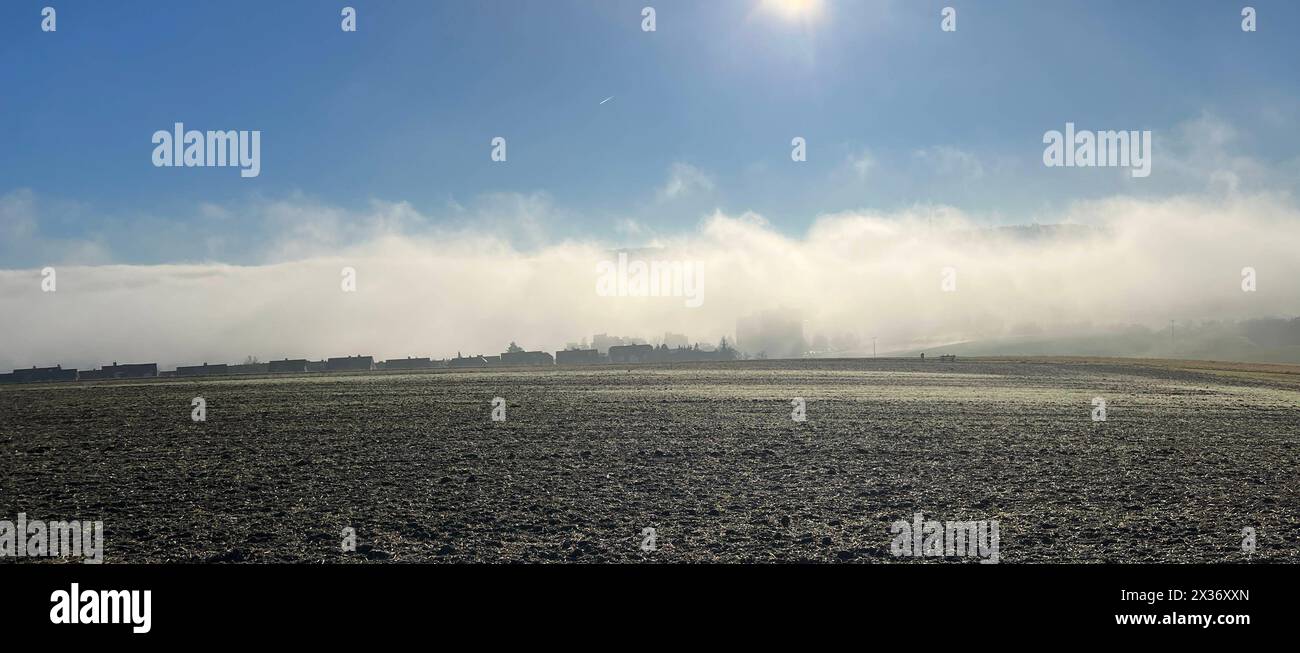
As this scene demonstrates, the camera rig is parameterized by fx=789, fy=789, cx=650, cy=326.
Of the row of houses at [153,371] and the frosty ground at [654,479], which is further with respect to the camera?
the row of houses at [153,371]

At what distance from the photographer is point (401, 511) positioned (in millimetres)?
15328

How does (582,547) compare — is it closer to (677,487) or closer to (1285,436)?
(677,487)

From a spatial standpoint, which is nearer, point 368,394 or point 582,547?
point 582,547

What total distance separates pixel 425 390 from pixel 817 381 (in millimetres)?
25499

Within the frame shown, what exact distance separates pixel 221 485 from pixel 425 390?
92.1ft

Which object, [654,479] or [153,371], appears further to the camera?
[153,371]

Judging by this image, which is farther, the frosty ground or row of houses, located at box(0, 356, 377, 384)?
row of houses, located at box(0, 356, 377, 384)

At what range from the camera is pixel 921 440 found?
2412 centimetres
